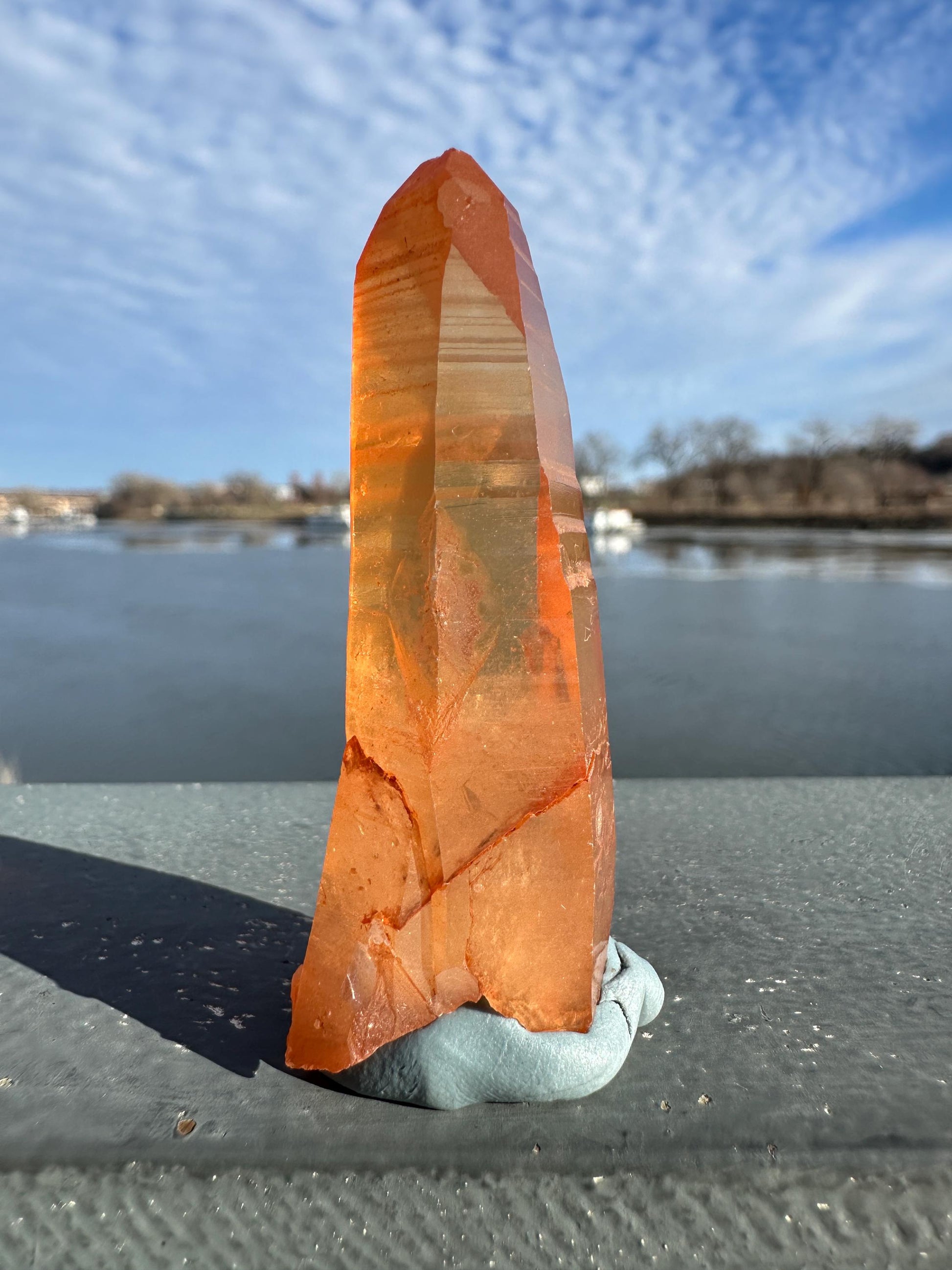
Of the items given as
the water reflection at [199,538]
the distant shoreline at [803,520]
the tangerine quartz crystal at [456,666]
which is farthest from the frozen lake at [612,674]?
the distant shoreline at [803,520]

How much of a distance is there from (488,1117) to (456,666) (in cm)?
69

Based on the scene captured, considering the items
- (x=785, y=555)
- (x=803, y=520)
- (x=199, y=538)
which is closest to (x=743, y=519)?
(x=803, y=520)

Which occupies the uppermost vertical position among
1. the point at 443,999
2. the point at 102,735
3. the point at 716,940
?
the point at 443,999

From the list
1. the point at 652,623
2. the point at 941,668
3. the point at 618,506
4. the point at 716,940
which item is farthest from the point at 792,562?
the point at 618,506

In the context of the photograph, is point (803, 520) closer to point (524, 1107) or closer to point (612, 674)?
point (612, 674)

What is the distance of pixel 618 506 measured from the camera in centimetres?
5091

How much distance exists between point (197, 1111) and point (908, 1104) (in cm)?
107

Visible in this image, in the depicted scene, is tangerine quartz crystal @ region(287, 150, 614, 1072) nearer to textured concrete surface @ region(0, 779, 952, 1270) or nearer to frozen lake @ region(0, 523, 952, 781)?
textured concrete surface @ region(0, 779, 952, 1270)

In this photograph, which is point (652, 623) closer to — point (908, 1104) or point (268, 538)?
point (908, 1104)

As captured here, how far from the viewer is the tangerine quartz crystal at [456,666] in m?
1.31

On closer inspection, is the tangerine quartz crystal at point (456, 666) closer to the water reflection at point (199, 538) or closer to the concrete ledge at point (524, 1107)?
the concrete ledge at point (524, 1107)

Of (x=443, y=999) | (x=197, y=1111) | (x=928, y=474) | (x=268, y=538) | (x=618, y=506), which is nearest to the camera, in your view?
(x=197, y=1111)

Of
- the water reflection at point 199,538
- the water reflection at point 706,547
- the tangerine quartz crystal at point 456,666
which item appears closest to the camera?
the tangerine quartz crystal at point 456,666

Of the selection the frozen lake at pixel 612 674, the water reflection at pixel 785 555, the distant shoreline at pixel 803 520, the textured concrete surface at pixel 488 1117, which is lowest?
the frozen lake at pixel 612 674
